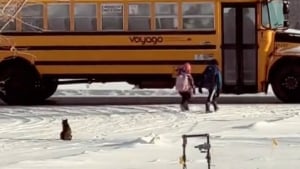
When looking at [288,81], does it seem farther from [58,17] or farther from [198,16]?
[58,17]

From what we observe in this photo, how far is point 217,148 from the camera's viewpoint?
11656 mm

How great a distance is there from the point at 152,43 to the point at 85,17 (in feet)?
5.60

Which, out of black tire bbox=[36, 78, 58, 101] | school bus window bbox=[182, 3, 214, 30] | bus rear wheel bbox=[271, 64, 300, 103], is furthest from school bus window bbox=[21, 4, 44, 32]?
bus rear wheel bbox=[271, 64, 300, 103]

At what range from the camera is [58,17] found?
20219 mm

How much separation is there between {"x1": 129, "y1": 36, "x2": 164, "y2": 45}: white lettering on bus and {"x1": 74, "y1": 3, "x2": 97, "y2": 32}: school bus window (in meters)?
0.95

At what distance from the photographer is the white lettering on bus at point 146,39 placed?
65.2 ft

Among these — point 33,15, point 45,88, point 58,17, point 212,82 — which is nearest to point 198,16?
point 212,82

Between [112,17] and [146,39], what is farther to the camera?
[112,17]

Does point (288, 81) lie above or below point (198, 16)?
below

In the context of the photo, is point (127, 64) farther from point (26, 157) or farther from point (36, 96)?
point (26, 157)

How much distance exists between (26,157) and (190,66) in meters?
8.88

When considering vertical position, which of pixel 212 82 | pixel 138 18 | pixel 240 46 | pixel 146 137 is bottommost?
pixel 146 137

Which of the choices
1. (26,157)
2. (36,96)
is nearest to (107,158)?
(26,157)

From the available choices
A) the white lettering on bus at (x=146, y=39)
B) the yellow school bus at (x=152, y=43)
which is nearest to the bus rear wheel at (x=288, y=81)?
the yellow school bus at (x=152, y=43)
